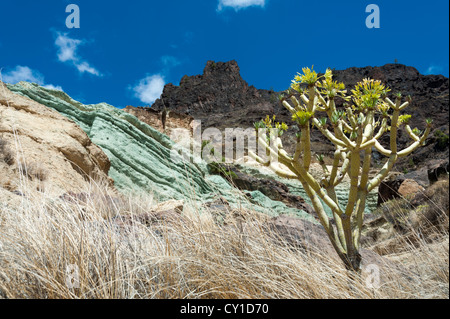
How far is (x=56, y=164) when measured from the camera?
20.9 feet

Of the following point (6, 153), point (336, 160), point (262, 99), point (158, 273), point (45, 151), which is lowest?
point (158, 273)

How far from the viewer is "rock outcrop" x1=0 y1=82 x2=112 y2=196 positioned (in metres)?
5.55

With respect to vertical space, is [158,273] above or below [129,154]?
below

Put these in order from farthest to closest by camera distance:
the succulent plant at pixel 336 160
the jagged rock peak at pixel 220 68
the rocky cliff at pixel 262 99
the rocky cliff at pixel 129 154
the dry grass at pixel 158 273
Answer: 1. the jagged rock peak at pixel 220 68
2. the rocky cliff at pixel 262 99
3. the rocky cliff at pixel 129 154
4. the succulent plant at pixel 336 160
5. the dry grass at pixel 158 273

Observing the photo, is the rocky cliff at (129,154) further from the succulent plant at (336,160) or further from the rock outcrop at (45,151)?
the succulent plant at (336,160)

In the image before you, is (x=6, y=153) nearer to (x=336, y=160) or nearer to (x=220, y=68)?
(x=336, y=160)

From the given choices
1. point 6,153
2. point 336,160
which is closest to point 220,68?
point 6,153

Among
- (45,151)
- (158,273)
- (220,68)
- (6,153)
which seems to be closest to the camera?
(158,273)

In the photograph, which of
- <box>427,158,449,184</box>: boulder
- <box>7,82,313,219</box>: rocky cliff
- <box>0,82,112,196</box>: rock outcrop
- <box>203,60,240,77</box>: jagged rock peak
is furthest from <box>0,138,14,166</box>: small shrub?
<box>203,60,240,77</box>: jagged rock peak

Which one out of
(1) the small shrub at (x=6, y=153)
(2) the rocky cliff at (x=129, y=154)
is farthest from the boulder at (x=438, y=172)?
(1) the small shrub at (x=6, y=153)

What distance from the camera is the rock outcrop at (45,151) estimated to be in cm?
555

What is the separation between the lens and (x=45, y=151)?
6.56 metres
